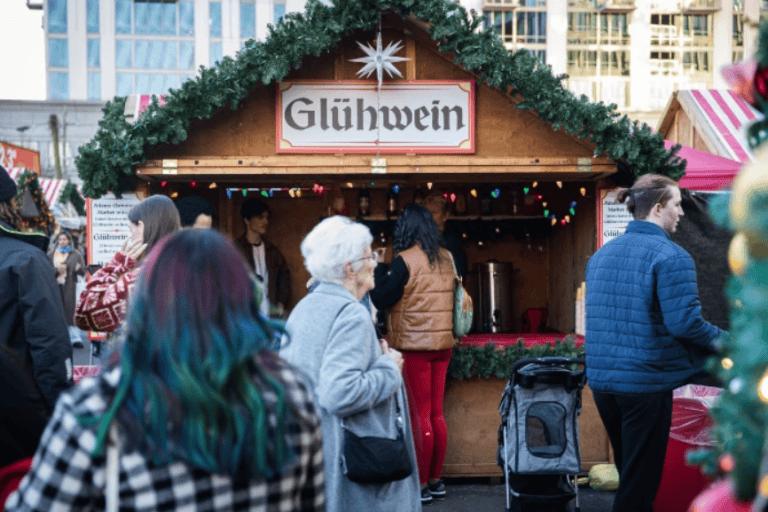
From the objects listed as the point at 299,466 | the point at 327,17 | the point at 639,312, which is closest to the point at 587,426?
the point at 639,312

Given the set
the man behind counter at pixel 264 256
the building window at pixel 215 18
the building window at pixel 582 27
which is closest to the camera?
the man behind counter at pixel 264 256

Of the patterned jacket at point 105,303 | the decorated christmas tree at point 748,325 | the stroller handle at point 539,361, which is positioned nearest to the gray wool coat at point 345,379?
the patterned jacket at point 105,303

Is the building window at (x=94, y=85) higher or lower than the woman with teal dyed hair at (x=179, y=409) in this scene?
higher

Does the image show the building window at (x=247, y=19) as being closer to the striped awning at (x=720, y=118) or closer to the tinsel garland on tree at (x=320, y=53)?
the striped awning at (x=720, y=118)

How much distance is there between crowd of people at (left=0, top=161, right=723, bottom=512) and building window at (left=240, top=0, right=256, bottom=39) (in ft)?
132

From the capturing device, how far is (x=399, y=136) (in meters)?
5.78

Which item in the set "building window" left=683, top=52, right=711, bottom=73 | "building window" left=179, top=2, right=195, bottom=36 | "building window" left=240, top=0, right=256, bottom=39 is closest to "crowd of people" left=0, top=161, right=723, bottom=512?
"building window" left=240, top=0, right=256, bottom=39

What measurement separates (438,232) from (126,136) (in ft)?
7.69

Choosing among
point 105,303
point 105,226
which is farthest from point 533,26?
point 105,303

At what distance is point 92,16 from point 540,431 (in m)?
45.5

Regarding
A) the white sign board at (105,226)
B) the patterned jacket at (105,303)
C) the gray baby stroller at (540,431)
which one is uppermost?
the white sign board at (105,226)

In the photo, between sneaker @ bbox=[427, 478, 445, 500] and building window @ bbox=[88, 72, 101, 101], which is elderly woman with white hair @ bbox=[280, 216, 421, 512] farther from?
building window @ bbox=[88, 72, 101, 101]

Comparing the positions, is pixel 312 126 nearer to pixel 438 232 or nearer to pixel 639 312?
pixel 438 232

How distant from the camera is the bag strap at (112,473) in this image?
152cm
